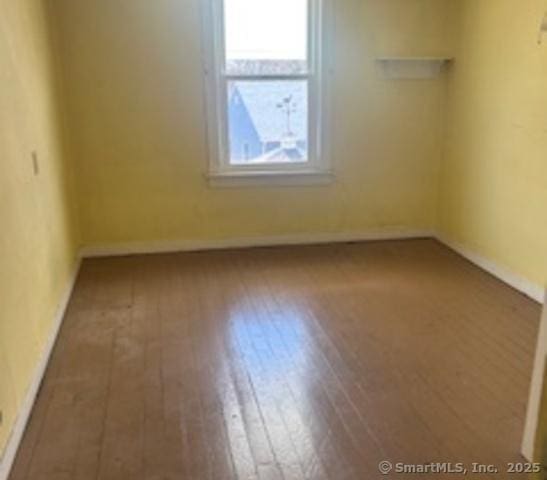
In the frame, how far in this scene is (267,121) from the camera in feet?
14.5

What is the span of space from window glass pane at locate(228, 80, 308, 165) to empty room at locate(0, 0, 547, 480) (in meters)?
0.02

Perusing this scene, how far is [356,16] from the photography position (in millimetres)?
4289

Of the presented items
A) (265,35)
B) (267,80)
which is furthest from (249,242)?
(265,35)

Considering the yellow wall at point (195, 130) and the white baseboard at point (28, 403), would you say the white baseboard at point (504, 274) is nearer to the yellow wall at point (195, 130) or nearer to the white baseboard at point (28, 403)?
the yellow wall at point (195, 130)

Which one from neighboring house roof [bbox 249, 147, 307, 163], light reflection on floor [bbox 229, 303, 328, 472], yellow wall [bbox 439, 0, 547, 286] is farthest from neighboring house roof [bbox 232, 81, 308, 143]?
light reflection on floor [bbox 229, 303, 328, 472]

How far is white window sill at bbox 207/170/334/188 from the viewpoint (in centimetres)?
446

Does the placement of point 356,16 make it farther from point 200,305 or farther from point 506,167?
point 200,305

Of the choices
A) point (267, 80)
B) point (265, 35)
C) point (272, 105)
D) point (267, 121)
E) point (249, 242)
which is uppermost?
point (265, 35)

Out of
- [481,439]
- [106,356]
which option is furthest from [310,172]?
[481,439]

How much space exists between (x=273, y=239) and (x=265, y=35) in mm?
1605

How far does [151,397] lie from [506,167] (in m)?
2.79

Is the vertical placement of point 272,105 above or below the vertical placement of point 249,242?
above

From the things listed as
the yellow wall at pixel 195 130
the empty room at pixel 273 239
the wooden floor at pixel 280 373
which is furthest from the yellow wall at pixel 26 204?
the yellow wall at pixel 195 130

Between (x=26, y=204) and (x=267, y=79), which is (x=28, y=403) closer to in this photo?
(x=26, y=204)
